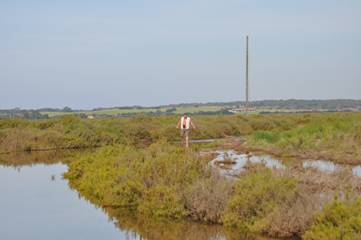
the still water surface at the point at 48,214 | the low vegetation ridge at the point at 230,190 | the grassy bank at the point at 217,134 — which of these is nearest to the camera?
the low vegetation ridge at the point at 230,190

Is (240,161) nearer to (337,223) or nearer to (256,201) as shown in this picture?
(256,201)

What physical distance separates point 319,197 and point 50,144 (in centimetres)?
2666

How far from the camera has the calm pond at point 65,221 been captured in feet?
39.2

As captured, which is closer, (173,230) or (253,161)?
(173,230)

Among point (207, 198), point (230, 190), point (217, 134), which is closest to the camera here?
point (207, 198)

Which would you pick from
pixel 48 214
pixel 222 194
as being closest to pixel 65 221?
pixel 48 214

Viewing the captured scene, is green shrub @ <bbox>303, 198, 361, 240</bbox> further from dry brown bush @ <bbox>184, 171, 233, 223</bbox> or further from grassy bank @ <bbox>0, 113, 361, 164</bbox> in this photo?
grassy bank @ <bbox>0, 113, 361, 164</bbox>

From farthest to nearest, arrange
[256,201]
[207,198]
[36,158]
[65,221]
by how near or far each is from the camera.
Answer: [36,158]
[65,221]
[207,198]
[256,201]

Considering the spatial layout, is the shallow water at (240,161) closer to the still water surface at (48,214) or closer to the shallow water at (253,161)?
the shallow water at (253,161)

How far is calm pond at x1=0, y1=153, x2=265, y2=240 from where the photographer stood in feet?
39.2

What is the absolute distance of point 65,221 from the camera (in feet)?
45.4

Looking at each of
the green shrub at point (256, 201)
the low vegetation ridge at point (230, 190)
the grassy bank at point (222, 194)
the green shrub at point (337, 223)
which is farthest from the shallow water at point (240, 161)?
the green shrub at point (337, 223)

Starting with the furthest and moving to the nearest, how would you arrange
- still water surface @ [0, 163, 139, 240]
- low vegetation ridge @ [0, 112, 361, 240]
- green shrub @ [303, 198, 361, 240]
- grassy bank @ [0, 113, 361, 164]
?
grassy bank @ [0, 113, 361, 164], still water surface @ [0, 163, 139, 240], low vegetation ridge @ [0, 112, 361, 240], green shrub @ [303, 198, 361, 240]

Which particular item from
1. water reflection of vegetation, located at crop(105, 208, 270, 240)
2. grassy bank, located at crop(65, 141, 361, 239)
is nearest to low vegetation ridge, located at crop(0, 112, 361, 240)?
grassy bank, located at crop(65, 141, 361, 239)
